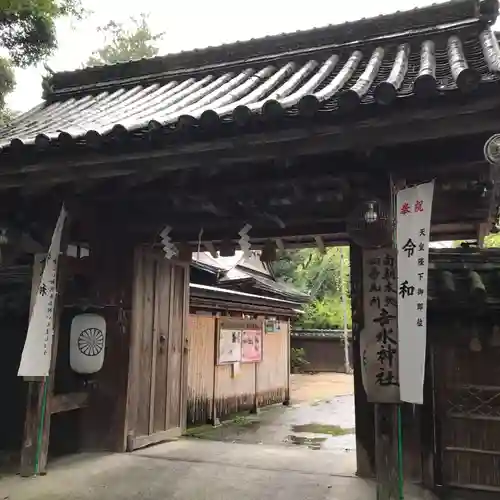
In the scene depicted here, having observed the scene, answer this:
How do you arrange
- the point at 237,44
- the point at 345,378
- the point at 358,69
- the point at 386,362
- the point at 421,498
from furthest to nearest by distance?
the point at 345,378 < the point at 237,44 < the point at 358,69 < the point at 421,498 < the point at 386,362

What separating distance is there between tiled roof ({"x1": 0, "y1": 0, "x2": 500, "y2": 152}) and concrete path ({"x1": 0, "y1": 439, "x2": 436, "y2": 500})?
333cm

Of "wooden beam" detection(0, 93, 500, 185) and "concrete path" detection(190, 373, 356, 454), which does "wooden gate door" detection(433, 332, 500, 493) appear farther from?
"wooden beam" detection(0, 93, 500, 185)

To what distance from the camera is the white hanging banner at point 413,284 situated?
3.92m

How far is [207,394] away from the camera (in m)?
11.8

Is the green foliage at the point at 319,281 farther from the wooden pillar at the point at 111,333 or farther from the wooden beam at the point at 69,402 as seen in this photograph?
the wooden beam at the point at 69,402

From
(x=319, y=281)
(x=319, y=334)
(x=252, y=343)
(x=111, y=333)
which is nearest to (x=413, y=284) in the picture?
(x=111, y=333)

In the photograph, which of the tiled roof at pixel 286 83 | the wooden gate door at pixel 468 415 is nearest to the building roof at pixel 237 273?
the tiled roof at pixel 286 83

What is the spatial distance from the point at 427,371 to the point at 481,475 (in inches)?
46.0

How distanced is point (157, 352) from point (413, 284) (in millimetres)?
4378

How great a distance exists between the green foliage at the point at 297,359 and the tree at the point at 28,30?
62.9 ft

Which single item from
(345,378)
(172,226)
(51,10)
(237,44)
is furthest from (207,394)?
(345,378)

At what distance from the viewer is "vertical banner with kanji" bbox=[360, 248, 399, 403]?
4.25 m

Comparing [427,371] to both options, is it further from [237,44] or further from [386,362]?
[237,44]

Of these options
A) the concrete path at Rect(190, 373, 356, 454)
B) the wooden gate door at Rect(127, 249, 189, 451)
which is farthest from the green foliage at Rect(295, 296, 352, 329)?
the wooden gate door at Rect(127, 249, 189, 451)
